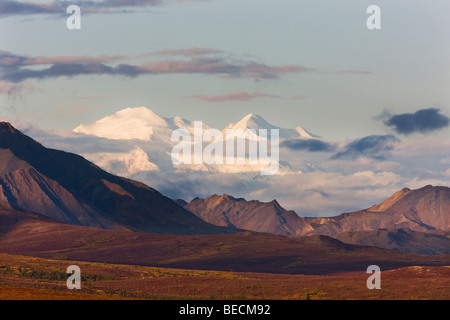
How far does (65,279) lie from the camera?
196875mm

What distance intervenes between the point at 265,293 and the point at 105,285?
3160 centimetres
